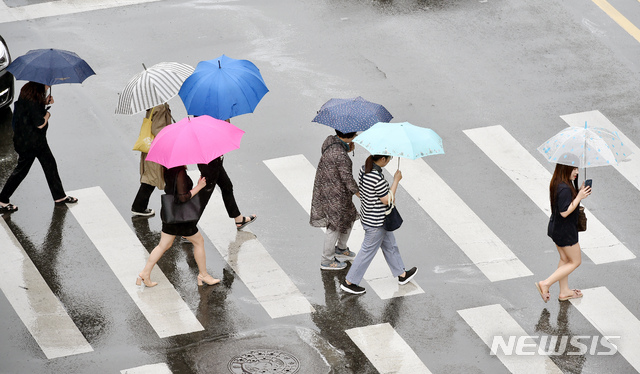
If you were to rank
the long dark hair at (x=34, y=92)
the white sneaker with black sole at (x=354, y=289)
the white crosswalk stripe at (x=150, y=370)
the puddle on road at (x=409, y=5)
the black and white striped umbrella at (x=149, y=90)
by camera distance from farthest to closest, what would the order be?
1. the puddle on road at (x=409, y=5)
2. the long dark hair at (x=34, y=92)
3. the black and white striped umbrella at (x=149, y=90)
4. the white sneaker with black sole at (x=354, y=289)
5. the white crosswalk stripe at (x=150, y=370)

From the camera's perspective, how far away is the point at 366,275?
12.0m

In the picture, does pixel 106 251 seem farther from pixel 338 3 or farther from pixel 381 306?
pixel 338 3

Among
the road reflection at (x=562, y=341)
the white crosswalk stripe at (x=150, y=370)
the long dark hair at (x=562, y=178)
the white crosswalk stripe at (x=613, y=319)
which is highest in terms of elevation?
the long dark hair at (x=562, y=178)

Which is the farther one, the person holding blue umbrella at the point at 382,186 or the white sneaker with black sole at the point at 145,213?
the white sneaker with black sole at the point at 145,213

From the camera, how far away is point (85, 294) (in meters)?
11.6

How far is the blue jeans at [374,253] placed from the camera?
37.5 ft

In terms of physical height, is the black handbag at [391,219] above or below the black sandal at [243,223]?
above

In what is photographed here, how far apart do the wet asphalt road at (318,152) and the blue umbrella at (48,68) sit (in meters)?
1.73

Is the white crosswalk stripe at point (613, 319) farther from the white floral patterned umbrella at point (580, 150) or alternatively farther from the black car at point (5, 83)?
the black car at point (5, 83)

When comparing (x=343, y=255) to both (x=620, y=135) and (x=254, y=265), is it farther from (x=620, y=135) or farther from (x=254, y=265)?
(x=620, y=135)

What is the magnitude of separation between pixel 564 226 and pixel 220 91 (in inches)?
156

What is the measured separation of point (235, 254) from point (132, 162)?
2.49 metres

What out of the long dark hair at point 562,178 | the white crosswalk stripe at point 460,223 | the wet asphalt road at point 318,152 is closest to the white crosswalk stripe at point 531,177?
the wet asphalt road at point 318,152

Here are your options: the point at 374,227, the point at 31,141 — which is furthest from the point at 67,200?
the point at 374,227
